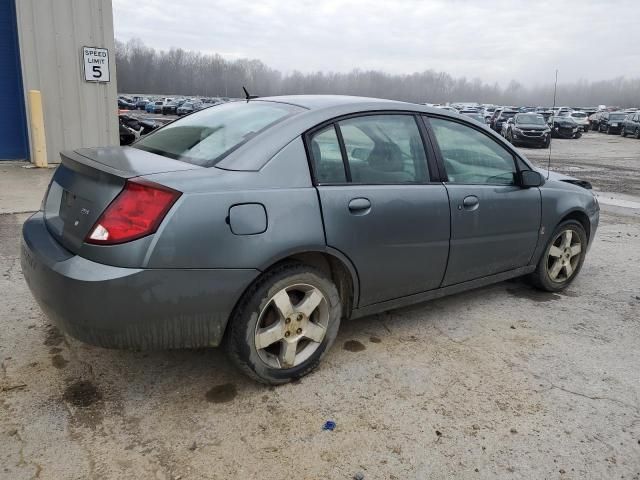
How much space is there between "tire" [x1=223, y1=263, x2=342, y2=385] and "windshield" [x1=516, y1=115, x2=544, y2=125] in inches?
909

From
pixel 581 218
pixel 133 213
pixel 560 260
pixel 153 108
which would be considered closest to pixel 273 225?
pixel 133 213

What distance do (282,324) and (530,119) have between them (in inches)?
937

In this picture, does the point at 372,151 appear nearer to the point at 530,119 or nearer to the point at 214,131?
the point at 214,131

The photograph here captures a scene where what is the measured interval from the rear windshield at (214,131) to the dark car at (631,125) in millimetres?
33452

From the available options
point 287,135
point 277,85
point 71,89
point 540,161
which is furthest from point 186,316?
point 277,85

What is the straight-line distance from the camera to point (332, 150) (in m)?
3.10

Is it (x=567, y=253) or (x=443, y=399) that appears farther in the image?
(x=567, y=253)

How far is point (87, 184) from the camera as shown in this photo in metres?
2.70

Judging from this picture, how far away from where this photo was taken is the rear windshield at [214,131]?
2.98 metres

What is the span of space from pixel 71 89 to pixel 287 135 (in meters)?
8.68

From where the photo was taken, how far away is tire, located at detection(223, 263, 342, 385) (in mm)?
2748

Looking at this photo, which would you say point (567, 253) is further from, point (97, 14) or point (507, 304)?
point (97, 14)

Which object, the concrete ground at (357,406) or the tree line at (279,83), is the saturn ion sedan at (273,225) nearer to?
the concrete ground at (357,406)

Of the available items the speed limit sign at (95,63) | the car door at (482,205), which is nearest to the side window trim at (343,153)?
the car door at (482,205)
